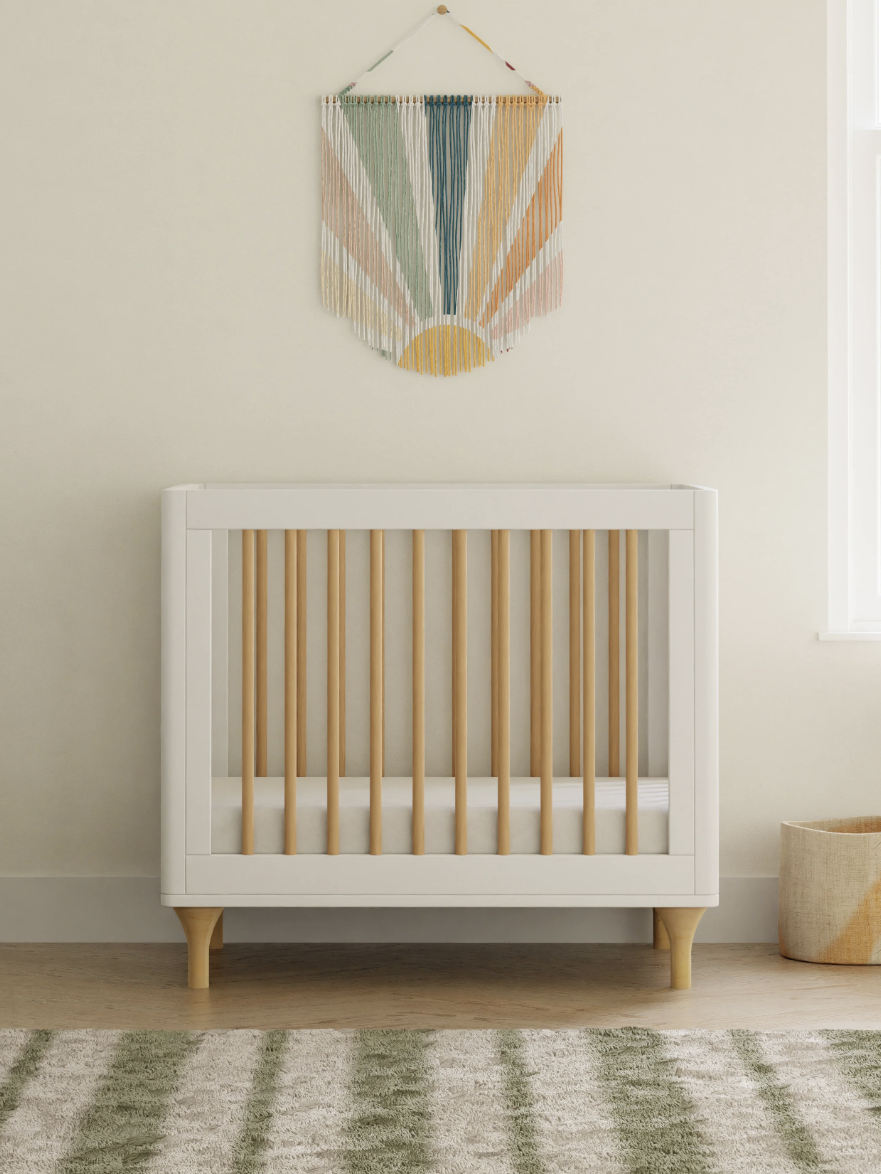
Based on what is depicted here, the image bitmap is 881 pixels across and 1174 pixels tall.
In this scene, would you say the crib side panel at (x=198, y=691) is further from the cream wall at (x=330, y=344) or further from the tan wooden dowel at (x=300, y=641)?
the cream wall at (x=330, y=344)

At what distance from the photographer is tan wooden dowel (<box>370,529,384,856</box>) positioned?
1833 mm

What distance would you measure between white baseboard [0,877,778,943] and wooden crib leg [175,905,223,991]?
0.29 metres

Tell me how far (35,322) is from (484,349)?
2.90 ft

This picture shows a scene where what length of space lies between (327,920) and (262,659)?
523 millimetres

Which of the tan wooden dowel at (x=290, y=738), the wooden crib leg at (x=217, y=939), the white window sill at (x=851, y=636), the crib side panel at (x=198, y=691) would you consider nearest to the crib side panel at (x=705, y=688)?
the white window sill at (x=851, y=636)

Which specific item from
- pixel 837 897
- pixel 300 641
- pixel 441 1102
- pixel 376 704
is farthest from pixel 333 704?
pixel 837 897

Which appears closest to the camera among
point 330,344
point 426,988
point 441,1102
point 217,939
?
point 441,1102

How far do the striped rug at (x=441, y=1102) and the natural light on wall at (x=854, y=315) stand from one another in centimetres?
97

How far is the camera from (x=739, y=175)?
2244 millimetres

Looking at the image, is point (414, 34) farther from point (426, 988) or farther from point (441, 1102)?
point (441, 1102)

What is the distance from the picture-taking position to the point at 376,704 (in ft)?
6.02

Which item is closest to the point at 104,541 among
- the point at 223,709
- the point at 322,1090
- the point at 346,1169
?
the point at 223,709

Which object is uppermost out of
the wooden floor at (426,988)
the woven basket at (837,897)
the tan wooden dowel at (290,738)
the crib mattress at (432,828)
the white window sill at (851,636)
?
the white window sill at (851,636)

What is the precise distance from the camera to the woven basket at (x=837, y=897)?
2029mm
